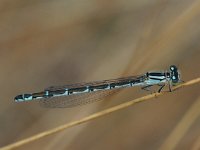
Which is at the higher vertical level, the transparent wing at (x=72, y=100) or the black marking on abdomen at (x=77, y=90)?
the black marking on abdomen at (x=77, y=90)

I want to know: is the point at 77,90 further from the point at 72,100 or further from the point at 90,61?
the point at 90,61

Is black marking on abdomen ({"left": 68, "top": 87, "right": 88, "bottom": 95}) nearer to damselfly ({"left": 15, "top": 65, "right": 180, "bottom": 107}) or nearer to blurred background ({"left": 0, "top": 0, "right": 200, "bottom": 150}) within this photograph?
damselfly ({"left": 15, "top": 65, "right": 180, "bottom": 107})

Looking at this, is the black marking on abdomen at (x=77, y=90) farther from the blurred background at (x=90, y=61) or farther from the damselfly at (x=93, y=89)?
the blurred background at (x=90, y=61)

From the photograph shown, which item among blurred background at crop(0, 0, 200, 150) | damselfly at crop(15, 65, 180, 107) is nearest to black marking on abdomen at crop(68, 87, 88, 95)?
damselfly at crop(15, 65, 180, 107)

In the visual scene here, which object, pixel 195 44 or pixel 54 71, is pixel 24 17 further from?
pixel 195 44

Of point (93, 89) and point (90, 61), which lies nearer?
point (93, 89)

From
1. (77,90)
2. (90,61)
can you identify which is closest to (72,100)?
(77,90)

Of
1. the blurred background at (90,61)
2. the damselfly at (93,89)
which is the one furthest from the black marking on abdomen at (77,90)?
the blurred background at (90,61)
